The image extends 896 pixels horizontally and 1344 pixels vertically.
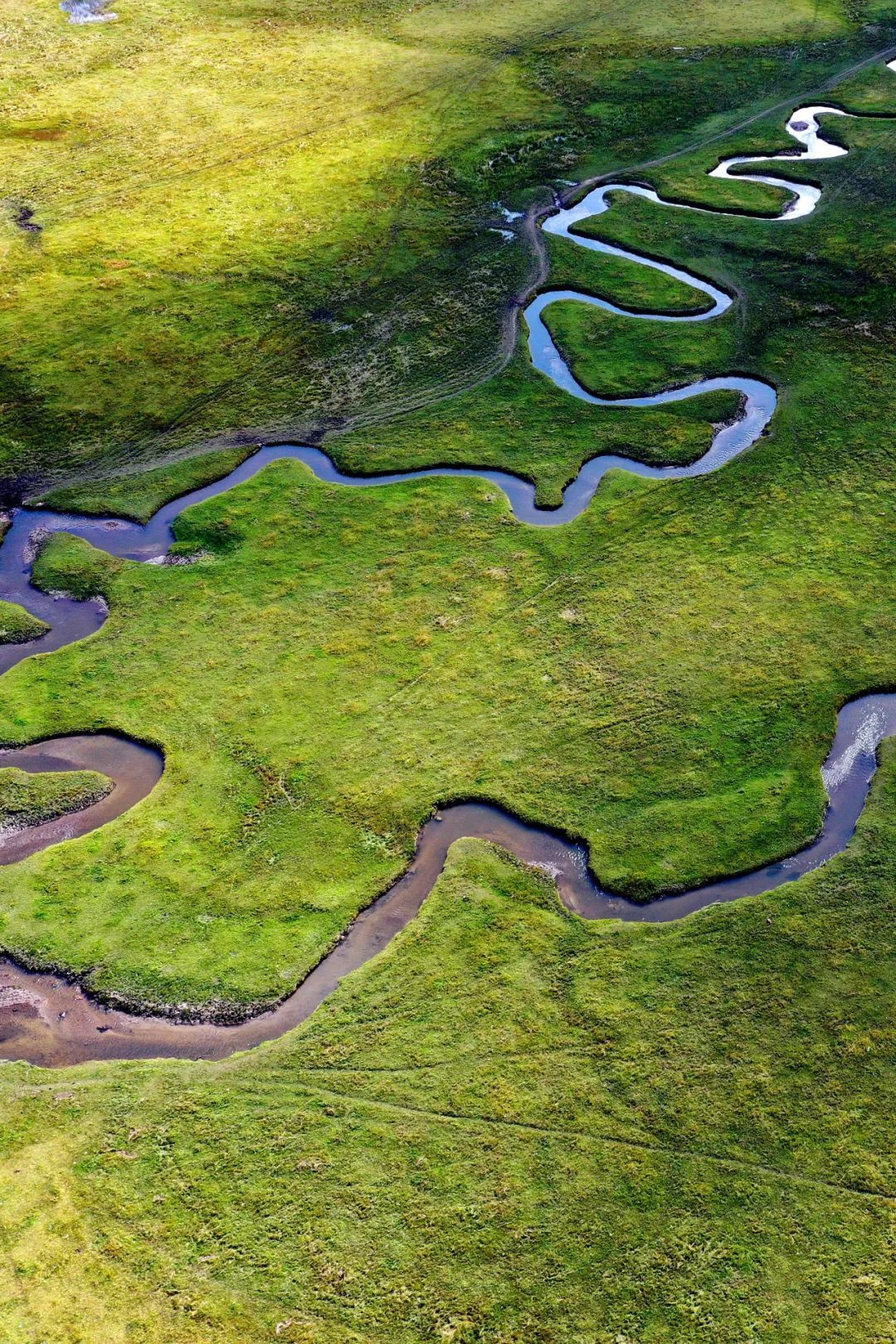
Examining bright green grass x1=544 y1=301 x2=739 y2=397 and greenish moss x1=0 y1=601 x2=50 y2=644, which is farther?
bright green grass x1=544 y1=301 x2=739 y2=397

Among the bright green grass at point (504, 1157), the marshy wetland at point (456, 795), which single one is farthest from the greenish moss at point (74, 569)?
the bright green grass at point (504, 1157)

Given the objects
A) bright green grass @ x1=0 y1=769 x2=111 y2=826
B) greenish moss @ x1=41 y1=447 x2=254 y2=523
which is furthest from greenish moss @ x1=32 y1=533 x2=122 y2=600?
bright green grass @ x1=0 y1=769 x2=111 y2=826

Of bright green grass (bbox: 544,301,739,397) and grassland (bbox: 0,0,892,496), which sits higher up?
grassland (bbox: 0,0,892,496)

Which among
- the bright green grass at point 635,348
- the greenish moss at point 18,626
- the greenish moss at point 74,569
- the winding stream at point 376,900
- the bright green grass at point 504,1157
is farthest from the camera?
the bright green grass at point 635,348

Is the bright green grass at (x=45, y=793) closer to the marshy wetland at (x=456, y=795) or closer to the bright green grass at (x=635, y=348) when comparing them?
the marshy wetland at (x=456, y=795)

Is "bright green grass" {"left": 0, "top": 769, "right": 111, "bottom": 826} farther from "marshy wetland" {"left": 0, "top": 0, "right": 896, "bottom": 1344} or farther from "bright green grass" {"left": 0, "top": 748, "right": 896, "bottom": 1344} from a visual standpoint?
"bright green grass" {"left": 0, "top": 748, "right": 896, "bottom": 1344}

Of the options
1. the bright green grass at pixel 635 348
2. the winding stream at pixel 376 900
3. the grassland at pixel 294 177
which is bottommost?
the winding stream at pixel 376 900

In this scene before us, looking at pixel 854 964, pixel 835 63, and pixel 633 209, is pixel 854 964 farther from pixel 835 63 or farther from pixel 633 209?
pixel 835 63
